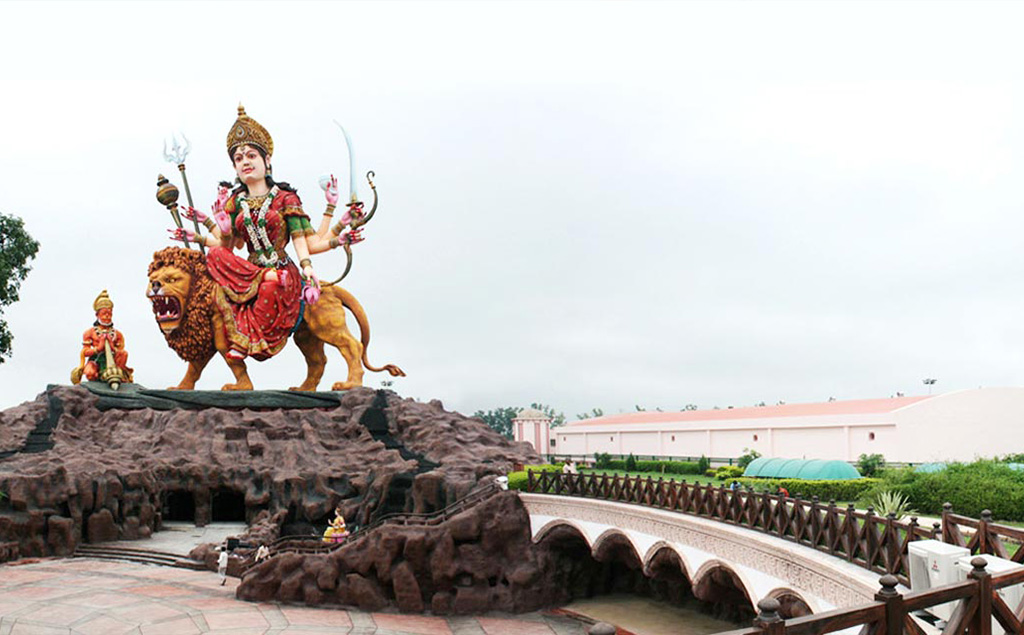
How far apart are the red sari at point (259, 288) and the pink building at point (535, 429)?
743 inches

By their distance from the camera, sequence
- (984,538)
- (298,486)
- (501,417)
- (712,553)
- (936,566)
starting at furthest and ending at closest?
1. (501,417)
2. (298,486)
3. (712,553)
4. (984,538)
5. (936,566)

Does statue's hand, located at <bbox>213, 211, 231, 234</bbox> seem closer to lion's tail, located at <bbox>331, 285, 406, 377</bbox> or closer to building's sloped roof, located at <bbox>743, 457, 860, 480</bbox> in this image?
lion's tail, located at <bbox>331, 285, 406, 377</bbox>

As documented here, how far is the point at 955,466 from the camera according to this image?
1571cm

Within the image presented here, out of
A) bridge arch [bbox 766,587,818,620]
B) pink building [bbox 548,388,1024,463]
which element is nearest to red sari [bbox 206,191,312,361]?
pink building [bbox 548,388,1024,463]

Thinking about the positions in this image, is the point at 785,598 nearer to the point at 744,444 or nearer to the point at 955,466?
the point at 955,466

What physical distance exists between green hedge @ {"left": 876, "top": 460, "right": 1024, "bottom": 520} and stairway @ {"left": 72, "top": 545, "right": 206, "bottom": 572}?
57.6 feet

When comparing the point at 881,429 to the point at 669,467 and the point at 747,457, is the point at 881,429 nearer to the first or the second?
the point at 747,457

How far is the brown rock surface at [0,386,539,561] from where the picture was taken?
885 inches

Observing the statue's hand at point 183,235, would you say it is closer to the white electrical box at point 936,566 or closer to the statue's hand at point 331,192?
the statue's hand at point 331,192

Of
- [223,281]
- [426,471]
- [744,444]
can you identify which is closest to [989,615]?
[426,471]

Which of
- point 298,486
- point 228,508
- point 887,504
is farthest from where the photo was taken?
point 228,508

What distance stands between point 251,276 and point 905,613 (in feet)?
87.9

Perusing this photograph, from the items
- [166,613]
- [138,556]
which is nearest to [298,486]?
[138,556]

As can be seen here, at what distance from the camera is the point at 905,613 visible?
13.3 ft
